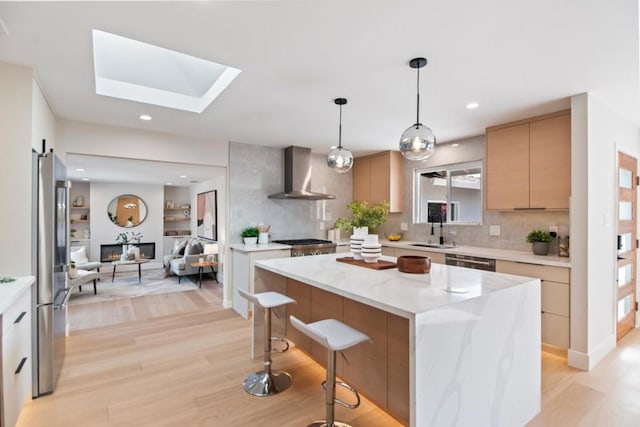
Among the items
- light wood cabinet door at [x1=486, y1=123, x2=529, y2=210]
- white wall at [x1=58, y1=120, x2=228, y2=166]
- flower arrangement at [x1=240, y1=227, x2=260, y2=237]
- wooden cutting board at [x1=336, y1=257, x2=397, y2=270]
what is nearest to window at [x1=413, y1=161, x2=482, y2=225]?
light wood cabinet door at [x1=486, y1=123, x2=529, y2=210]

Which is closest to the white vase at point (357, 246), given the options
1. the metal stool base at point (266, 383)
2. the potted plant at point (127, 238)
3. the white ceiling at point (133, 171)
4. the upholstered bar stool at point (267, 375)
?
the upholstered bar stool at point (267, 375)

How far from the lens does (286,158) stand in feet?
16.4

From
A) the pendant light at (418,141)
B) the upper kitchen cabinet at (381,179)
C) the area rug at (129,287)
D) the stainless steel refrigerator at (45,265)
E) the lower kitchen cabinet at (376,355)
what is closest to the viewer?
the lower kitchen cabinet at (376,355)

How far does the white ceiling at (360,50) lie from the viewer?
1.66 metres

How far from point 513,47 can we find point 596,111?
4.90 ft

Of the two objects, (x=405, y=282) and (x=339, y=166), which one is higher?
(x=339, y=166)

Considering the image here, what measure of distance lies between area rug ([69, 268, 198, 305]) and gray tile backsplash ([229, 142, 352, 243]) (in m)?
2.18

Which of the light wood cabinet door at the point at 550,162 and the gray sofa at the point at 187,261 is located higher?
the light wood cabinet door at the point at 550,162

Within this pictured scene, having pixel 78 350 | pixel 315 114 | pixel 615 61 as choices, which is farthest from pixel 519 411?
pixel 78 350

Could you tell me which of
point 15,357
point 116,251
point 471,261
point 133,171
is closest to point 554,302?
point 471,261

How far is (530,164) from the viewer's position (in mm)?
3375

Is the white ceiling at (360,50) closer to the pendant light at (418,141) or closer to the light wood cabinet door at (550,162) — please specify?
the light wood cabinet door at (550,162)

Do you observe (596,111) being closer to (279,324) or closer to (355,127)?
(355,127)

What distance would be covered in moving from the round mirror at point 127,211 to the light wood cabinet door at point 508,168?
8.49m
